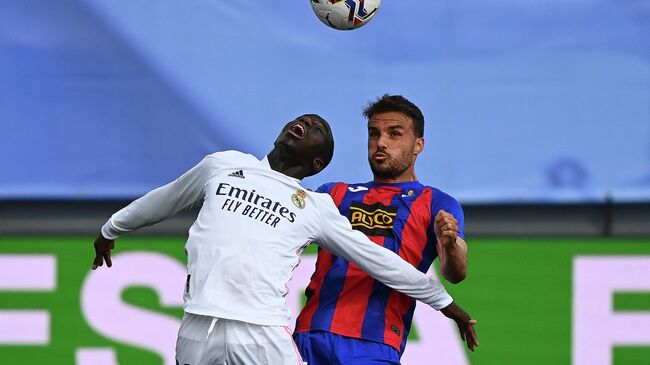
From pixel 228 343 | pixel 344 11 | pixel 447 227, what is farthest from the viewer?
pixel 344 11

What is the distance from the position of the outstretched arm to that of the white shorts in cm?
49

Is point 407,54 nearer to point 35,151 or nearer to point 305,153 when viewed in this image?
point 35,151

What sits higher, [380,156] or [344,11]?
[344,11]

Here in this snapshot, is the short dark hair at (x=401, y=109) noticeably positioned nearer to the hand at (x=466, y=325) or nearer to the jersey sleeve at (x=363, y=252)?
the jersey sleeve at (x=363, y=252)

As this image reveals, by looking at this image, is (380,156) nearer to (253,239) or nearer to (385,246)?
(385,246)

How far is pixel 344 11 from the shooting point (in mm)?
5570

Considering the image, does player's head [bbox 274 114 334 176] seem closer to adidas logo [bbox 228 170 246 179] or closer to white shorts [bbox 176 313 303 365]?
adidas logo [bbox 228 170 246 179]

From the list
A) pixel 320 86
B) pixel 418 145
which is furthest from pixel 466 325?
pixel 320 86

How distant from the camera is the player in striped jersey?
472 centimetres

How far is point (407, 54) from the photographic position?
7117mm

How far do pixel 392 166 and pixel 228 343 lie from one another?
1119 millimetres

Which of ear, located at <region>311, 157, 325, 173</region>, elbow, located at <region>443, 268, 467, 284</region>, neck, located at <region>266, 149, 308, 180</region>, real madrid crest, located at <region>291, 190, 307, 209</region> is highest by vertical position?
ear, located at <region>311, 157, 325, 173</region>

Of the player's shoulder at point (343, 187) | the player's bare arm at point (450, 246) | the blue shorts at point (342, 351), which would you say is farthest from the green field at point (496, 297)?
the player's bare arm at point (450, 246)

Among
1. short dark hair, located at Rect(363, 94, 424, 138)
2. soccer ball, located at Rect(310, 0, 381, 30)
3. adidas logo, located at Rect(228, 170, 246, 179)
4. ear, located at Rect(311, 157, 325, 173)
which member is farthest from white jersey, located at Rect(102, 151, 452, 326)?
soccer ball, located at Rect(310, 0, 381, 30)
